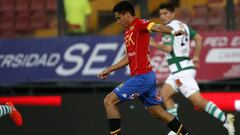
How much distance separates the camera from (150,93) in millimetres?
12016

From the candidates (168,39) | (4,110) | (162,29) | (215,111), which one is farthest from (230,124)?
(4,110)

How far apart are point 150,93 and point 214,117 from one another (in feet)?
8.27

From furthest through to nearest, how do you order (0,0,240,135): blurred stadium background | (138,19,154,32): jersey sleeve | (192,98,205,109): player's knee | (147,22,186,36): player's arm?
(0,0,240,135): blurred stadium background < (192,98,205,109): player's knee < (138,19,154,32): jersey sleeve < (147,22,186,36): player's arm

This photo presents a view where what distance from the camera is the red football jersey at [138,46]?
11688 millimetres

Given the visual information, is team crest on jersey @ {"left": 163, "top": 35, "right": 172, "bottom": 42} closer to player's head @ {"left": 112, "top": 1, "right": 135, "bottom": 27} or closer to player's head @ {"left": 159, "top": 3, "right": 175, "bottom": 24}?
player's head @ {"left": 159, "top": 3, "right": 175, "bottom": 24}

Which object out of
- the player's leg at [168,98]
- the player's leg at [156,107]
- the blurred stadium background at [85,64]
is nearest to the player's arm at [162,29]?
the player's leg at [156,107]

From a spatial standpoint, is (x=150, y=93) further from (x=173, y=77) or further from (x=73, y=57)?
(x=73, y=57)

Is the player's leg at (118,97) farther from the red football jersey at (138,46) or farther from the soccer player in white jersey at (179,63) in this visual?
the soccer player in white jersey at (179,63)

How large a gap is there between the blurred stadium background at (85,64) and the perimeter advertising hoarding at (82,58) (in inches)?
0.6

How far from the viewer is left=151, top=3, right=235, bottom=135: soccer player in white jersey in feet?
43.4

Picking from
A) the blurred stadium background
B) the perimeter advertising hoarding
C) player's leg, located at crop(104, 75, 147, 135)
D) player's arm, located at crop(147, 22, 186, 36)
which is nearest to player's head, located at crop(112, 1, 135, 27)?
player's arm, located at crop(147, 22, 186, 36)

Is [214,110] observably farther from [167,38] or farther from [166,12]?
[166,12]

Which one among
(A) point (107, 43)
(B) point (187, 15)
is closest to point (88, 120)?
(A) point (107, 43)

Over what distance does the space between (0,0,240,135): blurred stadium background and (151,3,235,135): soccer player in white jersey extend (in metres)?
0.98
